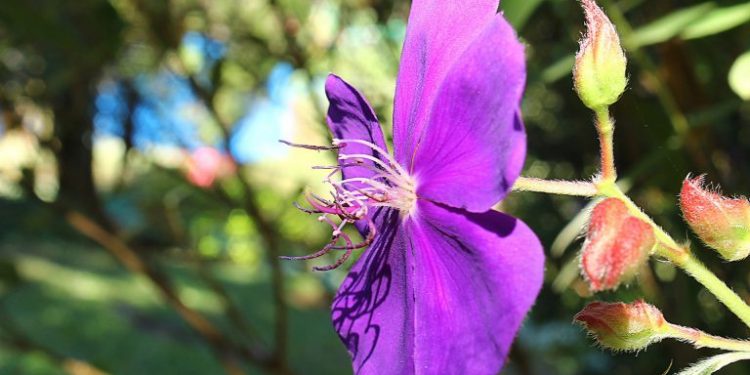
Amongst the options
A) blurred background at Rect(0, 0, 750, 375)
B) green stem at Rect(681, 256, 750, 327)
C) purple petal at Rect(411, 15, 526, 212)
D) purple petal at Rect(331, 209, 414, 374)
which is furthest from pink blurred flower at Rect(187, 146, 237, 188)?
green stem at Rect(681, 256, 750, 327)

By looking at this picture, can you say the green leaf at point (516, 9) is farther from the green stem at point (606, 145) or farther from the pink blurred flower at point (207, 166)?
the pink blurred flower at point (207, 166)

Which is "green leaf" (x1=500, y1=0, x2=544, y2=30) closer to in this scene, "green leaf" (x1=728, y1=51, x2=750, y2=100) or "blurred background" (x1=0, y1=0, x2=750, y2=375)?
"blurred background" (x1=0, y1=0, x2=750, y2=375)

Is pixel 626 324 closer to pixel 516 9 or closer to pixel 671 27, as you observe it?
pixel 516 9

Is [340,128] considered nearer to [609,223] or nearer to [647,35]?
[609,223]

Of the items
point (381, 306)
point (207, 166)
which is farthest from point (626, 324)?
point (207, 166)

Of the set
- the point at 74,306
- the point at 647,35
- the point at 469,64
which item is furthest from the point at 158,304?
the point at 469,64

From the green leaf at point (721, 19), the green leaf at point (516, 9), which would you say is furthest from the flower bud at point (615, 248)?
the green leaf at point (721, 19)

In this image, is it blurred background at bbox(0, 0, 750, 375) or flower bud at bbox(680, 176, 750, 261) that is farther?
blurred background at bbox(0, 0, 750, 375)
